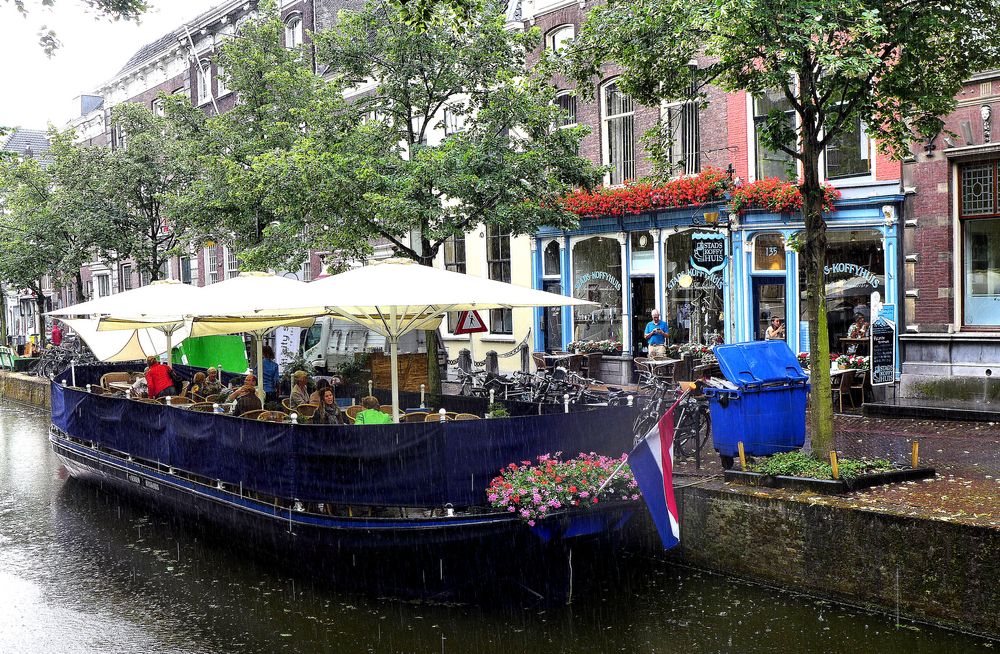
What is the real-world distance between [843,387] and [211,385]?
34.7 ft

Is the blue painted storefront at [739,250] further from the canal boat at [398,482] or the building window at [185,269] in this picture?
the building window at [185,269]

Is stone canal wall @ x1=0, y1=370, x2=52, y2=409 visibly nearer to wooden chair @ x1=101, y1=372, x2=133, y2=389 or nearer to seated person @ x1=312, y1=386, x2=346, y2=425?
wooden chair @ x1=101, y1=372, x2=133, y2=389

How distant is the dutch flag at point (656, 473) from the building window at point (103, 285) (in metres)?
48.1

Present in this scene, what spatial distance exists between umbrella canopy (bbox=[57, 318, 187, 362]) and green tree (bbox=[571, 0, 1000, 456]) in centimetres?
1192

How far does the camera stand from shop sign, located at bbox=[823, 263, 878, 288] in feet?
59.0

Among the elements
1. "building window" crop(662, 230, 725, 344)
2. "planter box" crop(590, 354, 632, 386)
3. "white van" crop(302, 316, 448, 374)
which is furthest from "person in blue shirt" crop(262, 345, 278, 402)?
"building window" crop(662, 230, 725, 344)

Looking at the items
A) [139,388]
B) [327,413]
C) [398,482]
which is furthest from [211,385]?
[398,482]

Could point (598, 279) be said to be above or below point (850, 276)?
above

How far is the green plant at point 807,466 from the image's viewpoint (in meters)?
9.34

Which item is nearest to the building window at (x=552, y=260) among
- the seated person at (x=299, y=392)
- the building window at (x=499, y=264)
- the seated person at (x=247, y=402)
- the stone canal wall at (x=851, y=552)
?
the building window at (x=499, y=264)

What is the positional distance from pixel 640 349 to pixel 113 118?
57.9 feet

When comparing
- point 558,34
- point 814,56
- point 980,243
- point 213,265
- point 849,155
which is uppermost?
point 558,34

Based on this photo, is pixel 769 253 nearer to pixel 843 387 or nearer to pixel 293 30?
pixel 843 387

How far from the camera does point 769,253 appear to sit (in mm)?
19703
